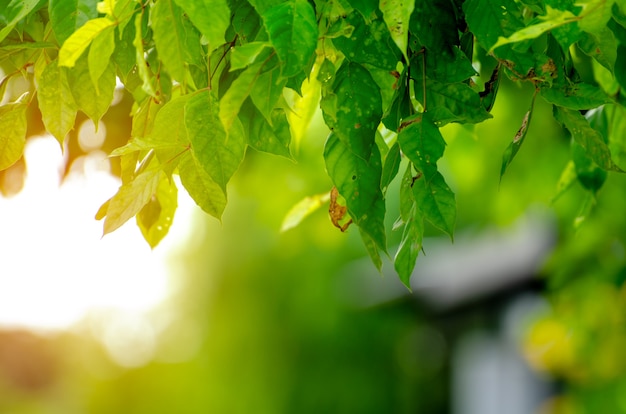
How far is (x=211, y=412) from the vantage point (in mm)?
9648

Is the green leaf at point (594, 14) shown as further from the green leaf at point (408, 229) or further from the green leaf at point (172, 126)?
the green leaf at point (172, 126)

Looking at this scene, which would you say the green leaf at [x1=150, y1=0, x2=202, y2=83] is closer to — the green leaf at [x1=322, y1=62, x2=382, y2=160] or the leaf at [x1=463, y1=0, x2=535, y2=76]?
the green leaf at [x1=322, y1=62, x2=382, y2=160]

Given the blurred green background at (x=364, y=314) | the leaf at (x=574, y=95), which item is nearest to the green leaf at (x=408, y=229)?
the leaf at (x=574, y=95)

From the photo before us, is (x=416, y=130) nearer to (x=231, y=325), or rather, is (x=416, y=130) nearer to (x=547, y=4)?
(x=547, y=4)

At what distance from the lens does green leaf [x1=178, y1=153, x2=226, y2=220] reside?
115cm

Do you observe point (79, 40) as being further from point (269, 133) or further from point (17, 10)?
point (269, 133)

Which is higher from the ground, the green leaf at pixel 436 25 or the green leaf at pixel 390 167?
the green leaf at pixel 436 25

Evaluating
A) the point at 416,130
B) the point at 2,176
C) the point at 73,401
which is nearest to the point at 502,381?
the point at 2,176

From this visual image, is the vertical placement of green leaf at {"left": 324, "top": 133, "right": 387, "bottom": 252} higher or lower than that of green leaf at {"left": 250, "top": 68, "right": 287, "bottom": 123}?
lower

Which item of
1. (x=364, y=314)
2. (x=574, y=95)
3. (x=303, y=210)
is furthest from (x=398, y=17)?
(x=364, y=314)

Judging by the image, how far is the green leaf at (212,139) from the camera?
108cm

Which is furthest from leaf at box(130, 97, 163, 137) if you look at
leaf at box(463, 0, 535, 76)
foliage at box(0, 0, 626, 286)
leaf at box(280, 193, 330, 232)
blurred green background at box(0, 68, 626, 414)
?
blurred green background at box(0, 68, 626, 414)

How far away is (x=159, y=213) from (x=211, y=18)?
0.48m

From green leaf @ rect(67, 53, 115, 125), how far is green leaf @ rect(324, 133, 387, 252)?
0.31m
